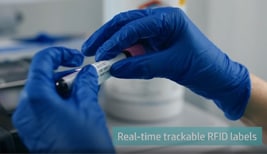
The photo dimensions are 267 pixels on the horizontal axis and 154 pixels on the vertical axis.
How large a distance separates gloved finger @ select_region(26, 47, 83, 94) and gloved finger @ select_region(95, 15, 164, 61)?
0.05 meters

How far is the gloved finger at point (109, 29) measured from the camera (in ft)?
1.92

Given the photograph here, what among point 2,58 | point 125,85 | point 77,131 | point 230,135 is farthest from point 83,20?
point 77,131

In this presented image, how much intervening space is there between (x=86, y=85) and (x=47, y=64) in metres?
0.06

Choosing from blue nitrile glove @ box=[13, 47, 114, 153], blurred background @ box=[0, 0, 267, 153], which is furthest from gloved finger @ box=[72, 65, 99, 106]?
blurred background @ box=[0, 0, 267, 153]

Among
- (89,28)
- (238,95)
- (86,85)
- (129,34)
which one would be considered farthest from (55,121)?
(89,28)

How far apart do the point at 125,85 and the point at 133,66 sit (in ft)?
1.08

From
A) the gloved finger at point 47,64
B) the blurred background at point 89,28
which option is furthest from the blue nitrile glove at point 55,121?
the blurred background at point 89,28

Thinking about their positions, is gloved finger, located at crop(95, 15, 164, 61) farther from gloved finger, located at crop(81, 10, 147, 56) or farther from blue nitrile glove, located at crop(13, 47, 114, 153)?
blue nitrile glove, located at crop(13, 47, 114, 153)

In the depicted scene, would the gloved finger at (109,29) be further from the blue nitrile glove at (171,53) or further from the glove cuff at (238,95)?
the glove cuff at (238,95)

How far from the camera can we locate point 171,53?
0.59 m

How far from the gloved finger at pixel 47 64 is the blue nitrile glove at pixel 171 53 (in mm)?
51

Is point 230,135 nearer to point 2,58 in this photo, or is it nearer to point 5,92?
point 5,92

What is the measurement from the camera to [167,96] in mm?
892

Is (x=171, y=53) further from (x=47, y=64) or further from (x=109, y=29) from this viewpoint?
(x=47, y=64)
